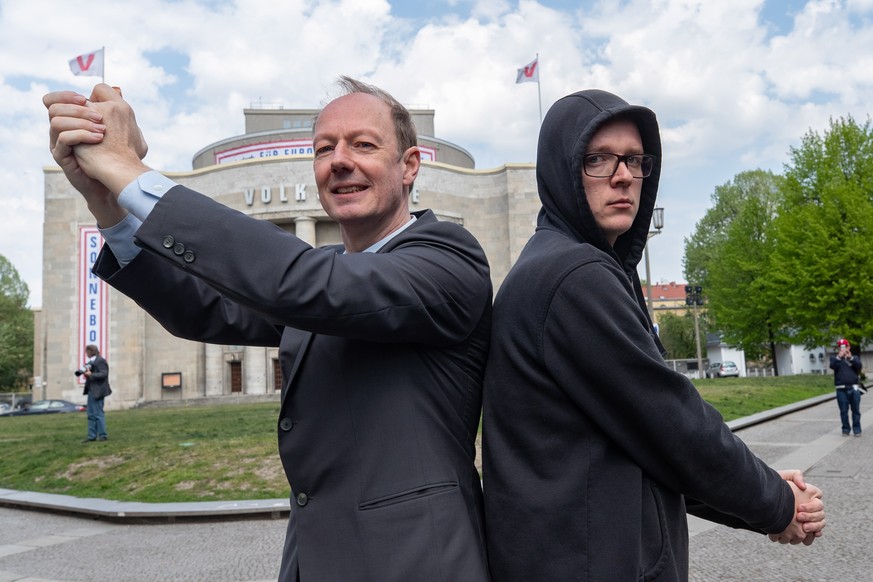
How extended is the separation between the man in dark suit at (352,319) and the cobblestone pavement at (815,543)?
169 inches

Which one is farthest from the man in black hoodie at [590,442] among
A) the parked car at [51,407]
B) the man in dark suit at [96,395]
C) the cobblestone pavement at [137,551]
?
the parked car at [51,407]

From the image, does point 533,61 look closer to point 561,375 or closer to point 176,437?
point 176,437

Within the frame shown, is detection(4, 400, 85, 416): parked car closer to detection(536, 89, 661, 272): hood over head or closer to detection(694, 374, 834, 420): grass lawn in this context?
detection(694, 374, 834, 420): grass lawn

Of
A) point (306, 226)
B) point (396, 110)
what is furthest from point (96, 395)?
point (306, 226)

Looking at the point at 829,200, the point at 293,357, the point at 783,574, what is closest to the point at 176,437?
the point at 783,574

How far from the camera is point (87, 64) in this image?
1305 inches

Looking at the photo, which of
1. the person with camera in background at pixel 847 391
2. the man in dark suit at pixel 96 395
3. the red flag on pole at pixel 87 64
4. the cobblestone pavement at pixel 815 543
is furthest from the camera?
the red flag on pole at pixel 87 64

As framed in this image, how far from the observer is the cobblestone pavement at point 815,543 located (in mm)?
5254

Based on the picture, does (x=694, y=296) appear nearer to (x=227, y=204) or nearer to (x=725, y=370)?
(x=227, y=204)

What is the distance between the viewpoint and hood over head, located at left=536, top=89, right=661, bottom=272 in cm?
174

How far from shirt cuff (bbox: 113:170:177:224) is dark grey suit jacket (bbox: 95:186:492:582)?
0.08ft

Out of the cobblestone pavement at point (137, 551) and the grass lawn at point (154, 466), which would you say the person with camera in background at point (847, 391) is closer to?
the grass lawn at point (154, 466)

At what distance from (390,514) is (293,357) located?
0.43 meters

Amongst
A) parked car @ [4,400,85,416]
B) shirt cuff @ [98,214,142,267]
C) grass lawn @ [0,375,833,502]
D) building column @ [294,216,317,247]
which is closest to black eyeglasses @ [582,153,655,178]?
shirt cuff @ [98,214,142,267]
